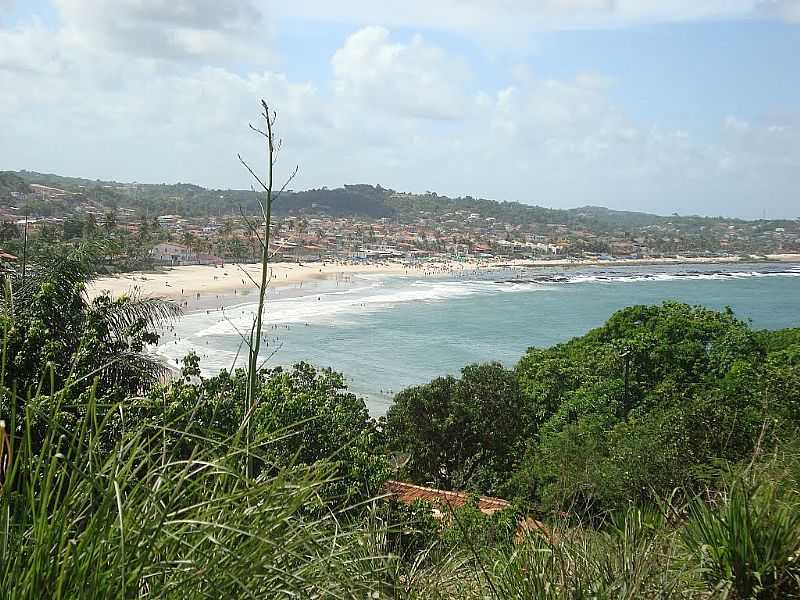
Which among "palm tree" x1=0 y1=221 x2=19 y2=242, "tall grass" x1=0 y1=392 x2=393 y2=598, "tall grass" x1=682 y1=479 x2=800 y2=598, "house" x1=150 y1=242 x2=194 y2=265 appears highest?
"tall grass" x1=0 y1=392 x2=393 y2=598

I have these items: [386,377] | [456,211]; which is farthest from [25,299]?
[456,211]

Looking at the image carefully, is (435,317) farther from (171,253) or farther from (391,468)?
(391,468)

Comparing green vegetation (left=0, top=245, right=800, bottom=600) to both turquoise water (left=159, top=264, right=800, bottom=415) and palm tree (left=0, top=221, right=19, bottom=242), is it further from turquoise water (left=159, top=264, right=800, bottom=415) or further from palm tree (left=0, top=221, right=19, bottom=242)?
palm tree (left=0, top=221, right=19, bottom=242)

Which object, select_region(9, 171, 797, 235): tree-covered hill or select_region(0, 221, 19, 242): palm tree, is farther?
select_region(9, 171, 797, 235): tree-covered hill

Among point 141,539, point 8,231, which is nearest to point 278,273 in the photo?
point 8,231

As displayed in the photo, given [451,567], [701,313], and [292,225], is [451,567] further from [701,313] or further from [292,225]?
[292,225]

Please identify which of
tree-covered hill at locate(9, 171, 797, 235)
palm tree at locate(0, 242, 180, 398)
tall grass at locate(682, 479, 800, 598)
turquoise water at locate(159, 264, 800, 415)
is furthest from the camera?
tree-covered hill at locate(9, 171, 797, 235)

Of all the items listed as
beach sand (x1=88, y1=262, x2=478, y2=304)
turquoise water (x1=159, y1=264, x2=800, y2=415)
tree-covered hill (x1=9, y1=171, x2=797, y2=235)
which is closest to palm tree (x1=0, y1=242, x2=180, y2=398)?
turquoise water (x1=159, y1=264, x2=800, y2=415)
